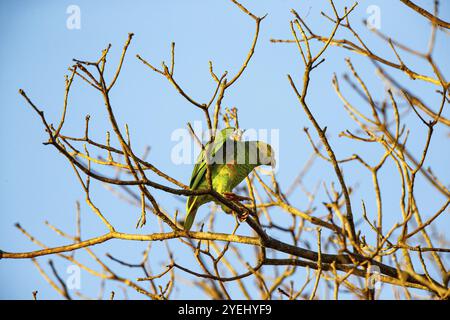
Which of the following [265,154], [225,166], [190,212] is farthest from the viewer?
[265,154]

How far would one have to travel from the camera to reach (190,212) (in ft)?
19.9

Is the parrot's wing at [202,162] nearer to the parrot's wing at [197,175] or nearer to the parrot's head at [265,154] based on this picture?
the parrot's wing at [197,175]

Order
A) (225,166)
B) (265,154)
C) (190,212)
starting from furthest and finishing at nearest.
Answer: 1. (265,154)
2. (225,166)
3. (190,212)

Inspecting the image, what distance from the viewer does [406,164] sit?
156 inches

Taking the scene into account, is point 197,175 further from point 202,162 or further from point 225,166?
point 225,166

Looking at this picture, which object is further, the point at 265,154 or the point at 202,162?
the point at 265,154

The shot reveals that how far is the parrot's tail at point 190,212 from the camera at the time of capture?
19.6 feet

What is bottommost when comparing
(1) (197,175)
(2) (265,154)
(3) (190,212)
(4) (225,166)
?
(3) (190,212)

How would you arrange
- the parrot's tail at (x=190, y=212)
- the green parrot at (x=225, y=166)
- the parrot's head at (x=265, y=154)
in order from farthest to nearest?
the parrot's head at (x=265, y=154) → the green parrot at (x=225, y=166) → the parrot's tail at (x=190, y=212)

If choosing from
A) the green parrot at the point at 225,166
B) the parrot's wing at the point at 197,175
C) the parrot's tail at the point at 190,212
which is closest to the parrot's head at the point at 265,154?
the green parrot at the point at 225,166

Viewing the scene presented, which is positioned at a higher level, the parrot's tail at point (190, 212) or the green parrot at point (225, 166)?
the green parrot at point (225, 166)

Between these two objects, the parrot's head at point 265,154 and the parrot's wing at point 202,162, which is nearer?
the parrot's wing at point 202,162

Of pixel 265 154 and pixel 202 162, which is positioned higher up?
pixel 265 154

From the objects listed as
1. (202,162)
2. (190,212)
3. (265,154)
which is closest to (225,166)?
(202,162)
